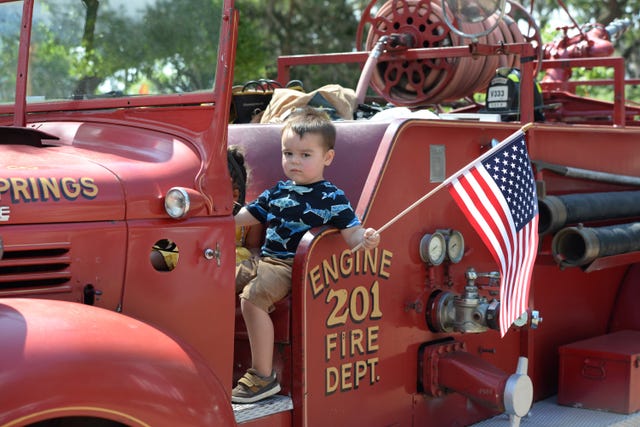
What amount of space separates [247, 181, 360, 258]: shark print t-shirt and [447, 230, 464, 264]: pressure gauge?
66cm

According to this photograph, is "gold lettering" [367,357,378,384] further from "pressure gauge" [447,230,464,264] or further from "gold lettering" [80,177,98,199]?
"gold lettering" [80,177,98,199]

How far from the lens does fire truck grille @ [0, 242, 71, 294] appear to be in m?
2.64

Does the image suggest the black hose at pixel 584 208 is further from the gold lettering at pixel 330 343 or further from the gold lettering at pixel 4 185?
the gold lettering at pixel 4 185

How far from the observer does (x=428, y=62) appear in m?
5.16

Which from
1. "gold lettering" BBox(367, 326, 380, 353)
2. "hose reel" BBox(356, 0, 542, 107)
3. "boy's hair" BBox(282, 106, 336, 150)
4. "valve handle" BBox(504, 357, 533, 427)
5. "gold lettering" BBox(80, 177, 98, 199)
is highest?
"hose reel" BBox(356, 0, 542, 107)

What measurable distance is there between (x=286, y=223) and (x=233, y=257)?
0.42 meters

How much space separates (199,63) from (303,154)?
1.57 ft

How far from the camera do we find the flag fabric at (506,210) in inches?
139

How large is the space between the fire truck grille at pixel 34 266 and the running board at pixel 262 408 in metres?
0.77

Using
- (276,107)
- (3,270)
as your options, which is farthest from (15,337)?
(276,107)

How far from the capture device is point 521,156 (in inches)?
146

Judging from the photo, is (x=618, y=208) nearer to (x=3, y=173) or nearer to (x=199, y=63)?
(x=199, y=63)

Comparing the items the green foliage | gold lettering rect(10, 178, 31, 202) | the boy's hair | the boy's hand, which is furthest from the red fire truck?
the green foliage

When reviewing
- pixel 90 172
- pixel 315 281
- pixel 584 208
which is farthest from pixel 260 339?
pixel 584 208
